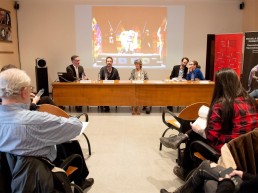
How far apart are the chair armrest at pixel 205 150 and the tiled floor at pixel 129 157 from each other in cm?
54

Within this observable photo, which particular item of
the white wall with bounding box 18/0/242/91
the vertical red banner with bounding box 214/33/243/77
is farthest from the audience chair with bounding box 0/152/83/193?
the white wall with bounding box 18/0/242/91

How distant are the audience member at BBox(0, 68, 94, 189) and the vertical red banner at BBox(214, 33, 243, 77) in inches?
244

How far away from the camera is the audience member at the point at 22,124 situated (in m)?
1.40

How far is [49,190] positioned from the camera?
1.40 m

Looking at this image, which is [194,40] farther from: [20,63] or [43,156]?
[43,156]

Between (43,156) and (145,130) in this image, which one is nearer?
(43,156)

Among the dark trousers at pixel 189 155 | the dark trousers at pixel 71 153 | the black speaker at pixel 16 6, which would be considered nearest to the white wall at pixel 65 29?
the black speaker at pixel 16 6

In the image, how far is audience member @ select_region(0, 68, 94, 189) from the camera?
1403 mm

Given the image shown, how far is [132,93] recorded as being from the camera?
5.32 meters

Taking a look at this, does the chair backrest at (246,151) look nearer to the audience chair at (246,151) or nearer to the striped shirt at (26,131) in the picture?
the audience chair at (246,151)

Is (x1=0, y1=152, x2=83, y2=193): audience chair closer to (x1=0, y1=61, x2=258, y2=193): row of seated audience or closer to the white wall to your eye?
(x1=0, y1=61, x2=258, y2=193): row of seated audience

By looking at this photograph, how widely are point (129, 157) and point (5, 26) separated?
5464 mm

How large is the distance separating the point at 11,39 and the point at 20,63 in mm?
848

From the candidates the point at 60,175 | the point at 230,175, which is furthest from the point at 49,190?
the point at 230,175
